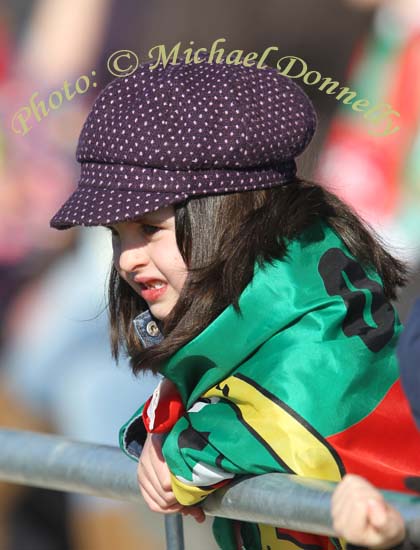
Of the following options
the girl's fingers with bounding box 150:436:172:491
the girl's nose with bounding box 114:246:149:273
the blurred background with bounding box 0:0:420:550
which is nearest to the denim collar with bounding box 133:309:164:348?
the girl's nose with bounding box 114:246:149:273

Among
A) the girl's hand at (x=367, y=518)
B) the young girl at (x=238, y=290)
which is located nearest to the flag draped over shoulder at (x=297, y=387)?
the young girl at (x=238, y=290)

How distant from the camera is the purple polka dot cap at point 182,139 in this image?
4.78ft

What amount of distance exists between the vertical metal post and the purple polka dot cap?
394 millimetres

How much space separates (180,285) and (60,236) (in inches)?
71.5

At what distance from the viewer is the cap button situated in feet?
5.20

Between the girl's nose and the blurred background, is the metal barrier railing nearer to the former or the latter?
the girl's nose

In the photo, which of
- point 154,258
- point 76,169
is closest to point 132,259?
point 154,258

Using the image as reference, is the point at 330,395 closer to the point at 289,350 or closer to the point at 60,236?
the point at 289,350

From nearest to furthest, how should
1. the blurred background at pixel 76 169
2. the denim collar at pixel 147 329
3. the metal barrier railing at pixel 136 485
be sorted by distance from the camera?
the metal barrier railing at pixel 136 485
the denim collar at pixel 147 329
the blurred background at pixel 76 169

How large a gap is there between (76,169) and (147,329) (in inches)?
66.9

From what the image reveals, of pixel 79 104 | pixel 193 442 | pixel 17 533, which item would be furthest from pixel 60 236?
Answer: pixel 193 442

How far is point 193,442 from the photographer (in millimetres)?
1327

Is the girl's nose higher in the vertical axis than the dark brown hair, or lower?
lower

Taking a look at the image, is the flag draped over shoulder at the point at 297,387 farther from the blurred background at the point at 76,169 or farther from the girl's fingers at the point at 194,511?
the blurred background at the point at 76,169
